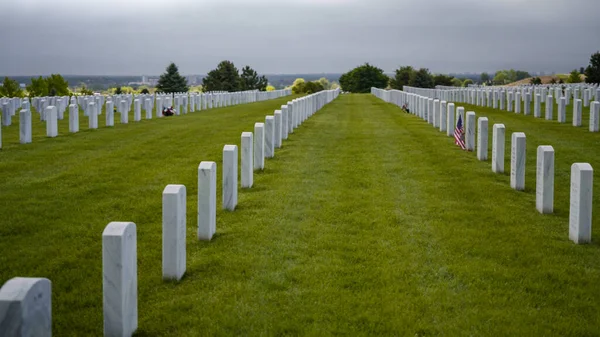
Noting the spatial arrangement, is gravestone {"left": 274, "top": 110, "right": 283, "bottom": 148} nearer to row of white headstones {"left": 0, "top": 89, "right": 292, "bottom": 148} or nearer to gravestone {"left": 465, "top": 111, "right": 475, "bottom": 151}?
gravestone {"left": 465, "top": 111, "right": 475, "bottom": 151}

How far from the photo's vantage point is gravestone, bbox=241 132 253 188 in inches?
469

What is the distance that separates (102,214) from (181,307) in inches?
165

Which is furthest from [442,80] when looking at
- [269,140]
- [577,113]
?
[269,140]

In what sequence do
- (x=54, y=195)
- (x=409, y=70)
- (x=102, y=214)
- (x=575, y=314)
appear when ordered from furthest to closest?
(x=409, y=70) → (x=54, y=195) → (x=102, y=214) → (x=575, y=314)

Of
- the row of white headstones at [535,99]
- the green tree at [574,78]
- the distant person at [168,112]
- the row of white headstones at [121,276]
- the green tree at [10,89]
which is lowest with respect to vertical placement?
the row of white headstones at [121,276]

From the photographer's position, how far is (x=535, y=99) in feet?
105

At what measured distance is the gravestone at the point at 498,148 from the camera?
14.0 metres

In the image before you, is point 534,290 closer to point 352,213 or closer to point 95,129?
point 352,213

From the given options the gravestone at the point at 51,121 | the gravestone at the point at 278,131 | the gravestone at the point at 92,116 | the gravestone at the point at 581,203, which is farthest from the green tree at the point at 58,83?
the gravestone at the point at 581,203

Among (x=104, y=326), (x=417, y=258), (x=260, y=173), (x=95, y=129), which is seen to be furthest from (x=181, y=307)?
(x=95, y=129)

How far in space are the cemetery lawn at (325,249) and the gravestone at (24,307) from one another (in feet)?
5.16

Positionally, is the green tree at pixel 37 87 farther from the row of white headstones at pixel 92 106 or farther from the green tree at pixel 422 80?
the green tree at pixel 422 80

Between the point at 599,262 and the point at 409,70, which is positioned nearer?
the point at 599,262

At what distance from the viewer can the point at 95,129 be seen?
976 inches
